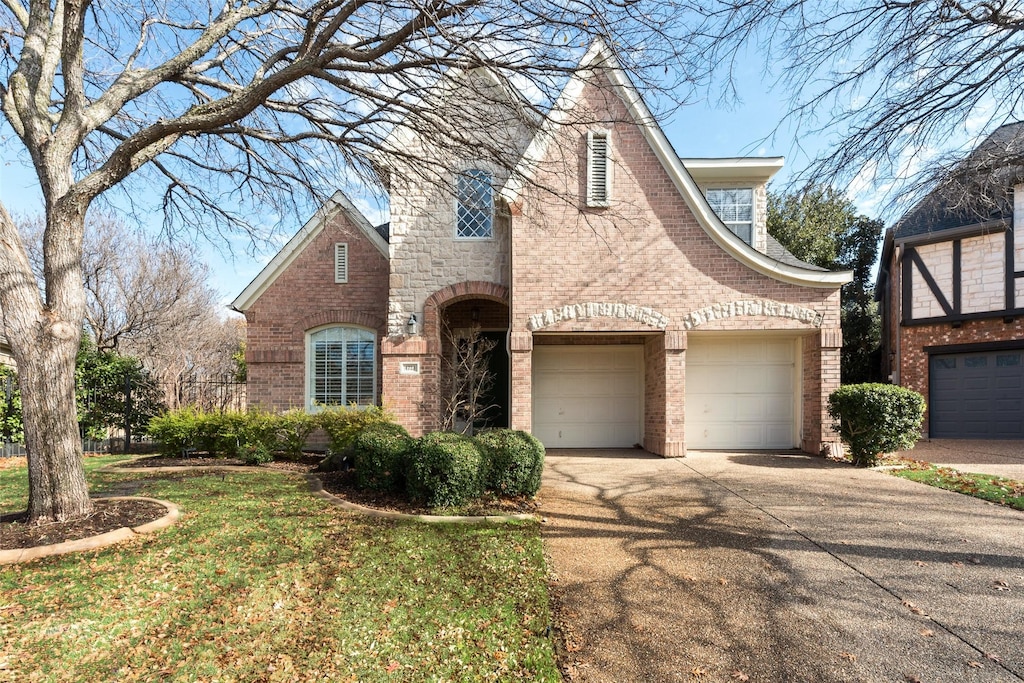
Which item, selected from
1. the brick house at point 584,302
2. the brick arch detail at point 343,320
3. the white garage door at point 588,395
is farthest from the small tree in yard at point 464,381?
the brick arch detail at point 343,320

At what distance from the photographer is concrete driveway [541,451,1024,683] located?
315 centimetres

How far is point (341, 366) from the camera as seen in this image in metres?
12.1

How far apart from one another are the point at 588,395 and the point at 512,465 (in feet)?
18.5

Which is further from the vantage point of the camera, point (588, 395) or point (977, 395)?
point (977, 395)

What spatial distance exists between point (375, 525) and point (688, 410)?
7.78 meters

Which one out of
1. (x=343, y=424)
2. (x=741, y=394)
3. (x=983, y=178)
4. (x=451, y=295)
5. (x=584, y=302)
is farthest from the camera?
(x=741, y=394)

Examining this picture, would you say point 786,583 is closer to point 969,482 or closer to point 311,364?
point 969,482

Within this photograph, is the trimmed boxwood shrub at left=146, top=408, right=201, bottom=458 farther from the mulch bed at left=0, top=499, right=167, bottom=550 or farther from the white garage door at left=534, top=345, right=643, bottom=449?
the white garage door at left=534, top=345, right=643, bottom=449

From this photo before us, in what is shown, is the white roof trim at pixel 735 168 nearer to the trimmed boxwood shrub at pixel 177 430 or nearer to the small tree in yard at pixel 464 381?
the small tree in yard at pixel 464 381

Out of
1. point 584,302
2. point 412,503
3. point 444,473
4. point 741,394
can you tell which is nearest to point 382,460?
point 412,503

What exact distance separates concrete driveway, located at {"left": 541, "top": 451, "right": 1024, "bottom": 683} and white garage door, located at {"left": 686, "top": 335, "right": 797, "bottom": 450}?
3.81 m

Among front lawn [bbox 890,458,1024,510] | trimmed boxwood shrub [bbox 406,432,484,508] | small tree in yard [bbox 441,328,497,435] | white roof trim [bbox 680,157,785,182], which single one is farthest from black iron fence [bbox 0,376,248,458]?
front lawn [bbox 890,458,1024,510]

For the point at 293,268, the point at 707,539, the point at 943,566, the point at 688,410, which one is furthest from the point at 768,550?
the point at 293,268

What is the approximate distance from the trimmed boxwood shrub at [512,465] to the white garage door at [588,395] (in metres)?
5.13
